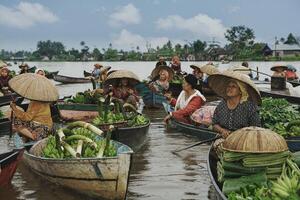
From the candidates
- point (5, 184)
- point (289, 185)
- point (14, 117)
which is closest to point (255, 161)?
point (289, 185)

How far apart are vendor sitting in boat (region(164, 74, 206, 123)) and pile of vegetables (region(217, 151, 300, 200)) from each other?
178 inches

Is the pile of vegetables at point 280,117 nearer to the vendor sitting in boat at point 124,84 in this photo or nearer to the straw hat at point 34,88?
the vendor sitting in boat at point 124,84

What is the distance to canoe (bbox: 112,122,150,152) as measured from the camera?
809 cm

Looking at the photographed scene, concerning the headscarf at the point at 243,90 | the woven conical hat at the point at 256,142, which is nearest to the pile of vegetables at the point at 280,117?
the headscarf at the point at 243,90

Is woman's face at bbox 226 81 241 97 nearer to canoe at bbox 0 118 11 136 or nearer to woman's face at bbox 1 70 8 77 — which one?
canoe at bbox 0 118 11 136

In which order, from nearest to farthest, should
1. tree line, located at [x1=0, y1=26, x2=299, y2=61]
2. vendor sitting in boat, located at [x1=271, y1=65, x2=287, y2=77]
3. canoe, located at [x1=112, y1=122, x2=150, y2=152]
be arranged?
canoe, located at [x1=112, y1=122, x2=150, y2=152]
vendor sitting in boat, located at [x1=271, y1=65, x2=287, y2=77]
tree line, located at [x1=0, y1=26, x2=299, y2=61]

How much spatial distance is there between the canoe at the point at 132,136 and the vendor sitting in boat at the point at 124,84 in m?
0.96

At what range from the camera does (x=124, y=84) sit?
1010 centimetres

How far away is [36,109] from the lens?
7430 millimetres

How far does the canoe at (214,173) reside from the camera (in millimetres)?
4546

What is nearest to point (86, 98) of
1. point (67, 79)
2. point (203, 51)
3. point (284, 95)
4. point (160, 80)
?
point (160, 80)

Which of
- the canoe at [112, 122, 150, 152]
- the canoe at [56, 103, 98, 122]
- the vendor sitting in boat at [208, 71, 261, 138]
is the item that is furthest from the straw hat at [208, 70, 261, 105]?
the canoe at [56, 103, 98, 122]

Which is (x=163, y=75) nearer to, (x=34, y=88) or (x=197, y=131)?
(x=197, y=131)

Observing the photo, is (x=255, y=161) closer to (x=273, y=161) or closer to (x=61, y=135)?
(x=273, y=161)
